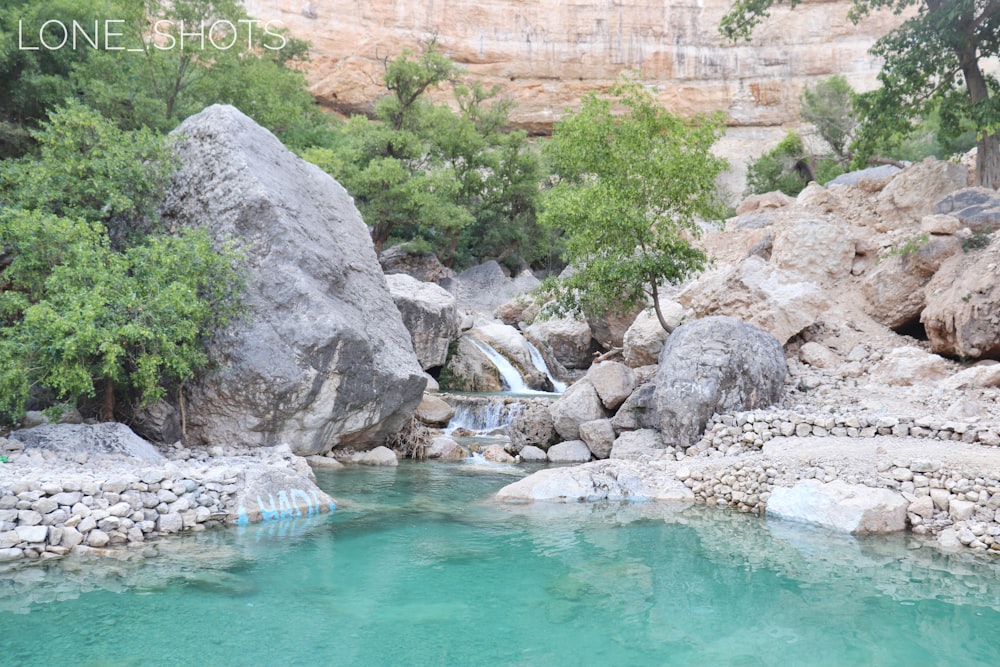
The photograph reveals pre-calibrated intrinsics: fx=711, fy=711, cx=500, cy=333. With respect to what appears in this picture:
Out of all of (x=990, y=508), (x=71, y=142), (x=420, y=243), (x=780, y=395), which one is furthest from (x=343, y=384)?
(x=420, y=243)

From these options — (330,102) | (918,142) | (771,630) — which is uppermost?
(330,102)

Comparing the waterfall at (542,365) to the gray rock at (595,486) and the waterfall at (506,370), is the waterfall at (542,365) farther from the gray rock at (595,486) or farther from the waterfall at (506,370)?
the gray rock at (595,486)

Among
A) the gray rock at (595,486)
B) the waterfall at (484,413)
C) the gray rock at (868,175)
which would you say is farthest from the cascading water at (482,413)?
the gray rock at (868,175)

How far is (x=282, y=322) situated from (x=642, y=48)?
164 feet

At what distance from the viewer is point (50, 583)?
6395 mm

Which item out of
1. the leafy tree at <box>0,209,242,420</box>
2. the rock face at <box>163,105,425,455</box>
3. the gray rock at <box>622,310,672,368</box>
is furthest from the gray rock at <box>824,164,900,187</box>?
the leafy tree at <box>0,209,242,420</box>

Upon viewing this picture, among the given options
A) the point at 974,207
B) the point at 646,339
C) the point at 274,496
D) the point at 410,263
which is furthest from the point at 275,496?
the point at 410,263

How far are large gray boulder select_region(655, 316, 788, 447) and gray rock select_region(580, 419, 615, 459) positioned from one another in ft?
3.49

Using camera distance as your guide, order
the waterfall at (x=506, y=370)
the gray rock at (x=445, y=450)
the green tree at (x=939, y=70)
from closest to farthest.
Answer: the gray rock at (x=445, y=450) < the green tree at (x=939, y=70) < the waterfall at (x=506, y=370)

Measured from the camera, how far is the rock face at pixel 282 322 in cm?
1128

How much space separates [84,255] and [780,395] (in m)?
11.4

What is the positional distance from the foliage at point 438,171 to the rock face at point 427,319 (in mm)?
9288

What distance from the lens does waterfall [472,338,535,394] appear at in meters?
21.4

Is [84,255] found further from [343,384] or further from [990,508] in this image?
[990,508]
